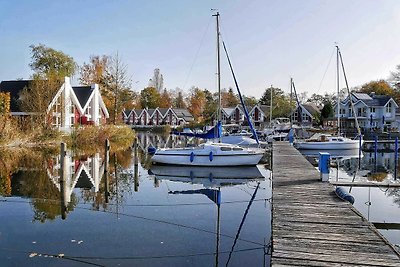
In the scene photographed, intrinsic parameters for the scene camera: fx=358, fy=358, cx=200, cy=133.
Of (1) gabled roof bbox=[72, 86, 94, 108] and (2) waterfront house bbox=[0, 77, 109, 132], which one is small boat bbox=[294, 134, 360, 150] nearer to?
(2) waterfront house bbox=[0, 77, 109, 132]

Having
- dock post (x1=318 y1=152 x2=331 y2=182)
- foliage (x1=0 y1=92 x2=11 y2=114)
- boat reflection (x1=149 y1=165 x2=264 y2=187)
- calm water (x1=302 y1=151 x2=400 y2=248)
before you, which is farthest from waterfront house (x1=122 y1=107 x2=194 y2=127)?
dock post (x1=318 y1=152 x2=331 y2=182)

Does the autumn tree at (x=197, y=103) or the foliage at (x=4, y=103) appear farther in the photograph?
the autumn tree at (x=197, y=103)

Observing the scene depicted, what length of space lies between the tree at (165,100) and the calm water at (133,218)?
80102 mm

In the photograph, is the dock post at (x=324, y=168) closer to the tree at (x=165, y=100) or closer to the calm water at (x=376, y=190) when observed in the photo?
the calm water at (x=376, y=190)

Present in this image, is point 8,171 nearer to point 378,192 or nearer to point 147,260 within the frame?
point 147,260

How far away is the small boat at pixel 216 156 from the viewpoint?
22.0 m

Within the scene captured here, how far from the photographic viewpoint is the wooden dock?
608 cm

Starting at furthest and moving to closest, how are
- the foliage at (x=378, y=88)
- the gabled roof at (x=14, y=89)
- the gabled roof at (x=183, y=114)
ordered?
the gabled roof at (x=183, y=114), the foliage at (x=378, y=88), the gabled roof at (x=14, y=89)

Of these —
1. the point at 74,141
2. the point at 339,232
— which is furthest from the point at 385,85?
the point at 339,232

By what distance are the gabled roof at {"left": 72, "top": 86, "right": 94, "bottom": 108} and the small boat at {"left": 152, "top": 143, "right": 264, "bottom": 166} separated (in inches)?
1121

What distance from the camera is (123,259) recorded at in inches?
327

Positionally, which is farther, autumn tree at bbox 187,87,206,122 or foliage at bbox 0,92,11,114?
autumn tree at bbox 187,87,206,122

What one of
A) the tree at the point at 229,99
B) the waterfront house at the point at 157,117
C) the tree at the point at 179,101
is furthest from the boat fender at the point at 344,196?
the tree at the point at 179,101

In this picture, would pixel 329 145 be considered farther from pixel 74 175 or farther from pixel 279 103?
pixel 279 103
